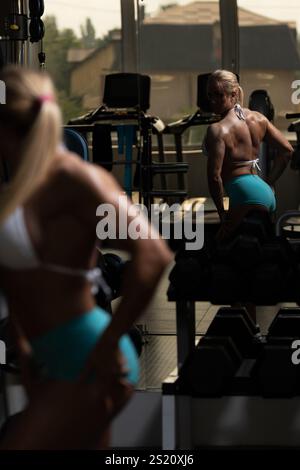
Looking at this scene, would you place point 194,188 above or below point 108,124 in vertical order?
below

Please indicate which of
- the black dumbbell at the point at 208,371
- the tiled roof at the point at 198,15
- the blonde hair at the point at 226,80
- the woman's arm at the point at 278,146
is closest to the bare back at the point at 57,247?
the black dumbbell at the point at 208,371

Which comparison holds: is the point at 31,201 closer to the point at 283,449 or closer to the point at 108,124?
the point at 283,449

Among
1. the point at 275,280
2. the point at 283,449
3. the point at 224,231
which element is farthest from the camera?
the point at 224,231

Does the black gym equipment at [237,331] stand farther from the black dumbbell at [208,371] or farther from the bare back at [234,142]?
the bare back at [234,142]

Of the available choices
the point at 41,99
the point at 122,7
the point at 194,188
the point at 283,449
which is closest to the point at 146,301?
the point at 41,99

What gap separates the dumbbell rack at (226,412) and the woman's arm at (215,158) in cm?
131

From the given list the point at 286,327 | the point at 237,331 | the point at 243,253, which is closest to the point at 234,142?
the point at 286,327

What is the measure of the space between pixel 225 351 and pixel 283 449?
1.95ft

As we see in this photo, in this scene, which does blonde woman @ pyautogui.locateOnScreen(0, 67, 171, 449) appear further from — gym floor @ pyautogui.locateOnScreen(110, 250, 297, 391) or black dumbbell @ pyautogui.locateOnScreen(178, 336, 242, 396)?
gym floor @ pyautogui.locateOnScreen(110, 250, 297, 391)

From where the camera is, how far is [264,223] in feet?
14.0

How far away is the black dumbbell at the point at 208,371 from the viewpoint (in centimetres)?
370

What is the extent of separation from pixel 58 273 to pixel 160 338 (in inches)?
120

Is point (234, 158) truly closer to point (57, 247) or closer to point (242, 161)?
point (242, 161)

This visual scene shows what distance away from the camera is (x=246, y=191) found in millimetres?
5414
